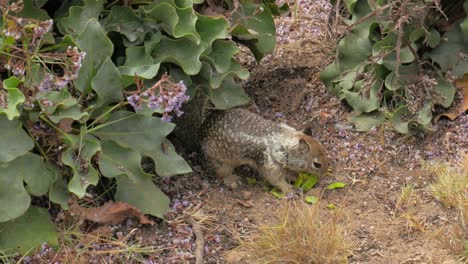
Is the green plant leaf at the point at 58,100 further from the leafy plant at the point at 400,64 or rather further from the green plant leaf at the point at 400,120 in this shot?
the green plant leaf at the point at 400,120

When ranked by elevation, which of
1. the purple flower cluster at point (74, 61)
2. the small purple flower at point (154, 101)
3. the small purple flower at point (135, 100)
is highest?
the purple flower cluster at point (74, 61)

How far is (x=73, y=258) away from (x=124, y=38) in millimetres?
1293

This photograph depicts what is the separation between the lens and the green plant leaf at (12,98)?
391cm

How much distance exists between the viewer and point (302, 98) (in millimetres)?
5754

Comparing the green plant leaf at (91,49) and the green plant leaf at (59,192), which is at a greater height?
the green plant leaf at (91,49)

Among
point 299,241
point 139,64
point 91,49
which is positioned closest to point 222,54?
point 139,64

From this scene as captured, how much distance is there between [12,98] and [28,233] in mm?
730

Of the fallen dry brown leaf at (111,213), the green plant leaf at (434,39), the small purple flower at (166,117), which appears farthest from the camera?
the green plant leaf at (434,39)

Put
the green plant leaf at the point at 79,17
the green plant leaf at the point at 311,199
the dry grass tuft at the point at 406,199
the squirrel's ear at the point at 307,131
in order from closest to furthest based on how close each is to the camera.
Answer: the green plant leaf at the point at 79,17
the dry grass tuft at the point at 406,199
the green plant leaf at the point at 311,199
the squirrel's ear at the point at 307,131

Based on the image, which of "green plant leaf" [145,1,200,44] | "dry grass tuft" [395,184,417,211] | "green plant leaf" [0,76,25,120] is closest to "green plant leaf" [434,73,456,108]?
"dry grass tuft" [395,184,417,211]

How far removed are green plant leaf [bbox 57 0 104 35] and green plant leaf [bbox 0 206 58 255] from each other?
982mm

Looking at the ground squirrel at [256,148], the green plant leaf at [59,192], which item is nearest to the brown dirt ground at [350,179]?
the ground squirrel at [256,148]

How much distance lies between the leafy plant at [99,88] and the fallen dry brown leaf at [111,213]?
49 millimetres

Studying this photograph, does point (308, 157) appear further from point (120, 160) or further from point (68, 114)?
point (68, 114)
